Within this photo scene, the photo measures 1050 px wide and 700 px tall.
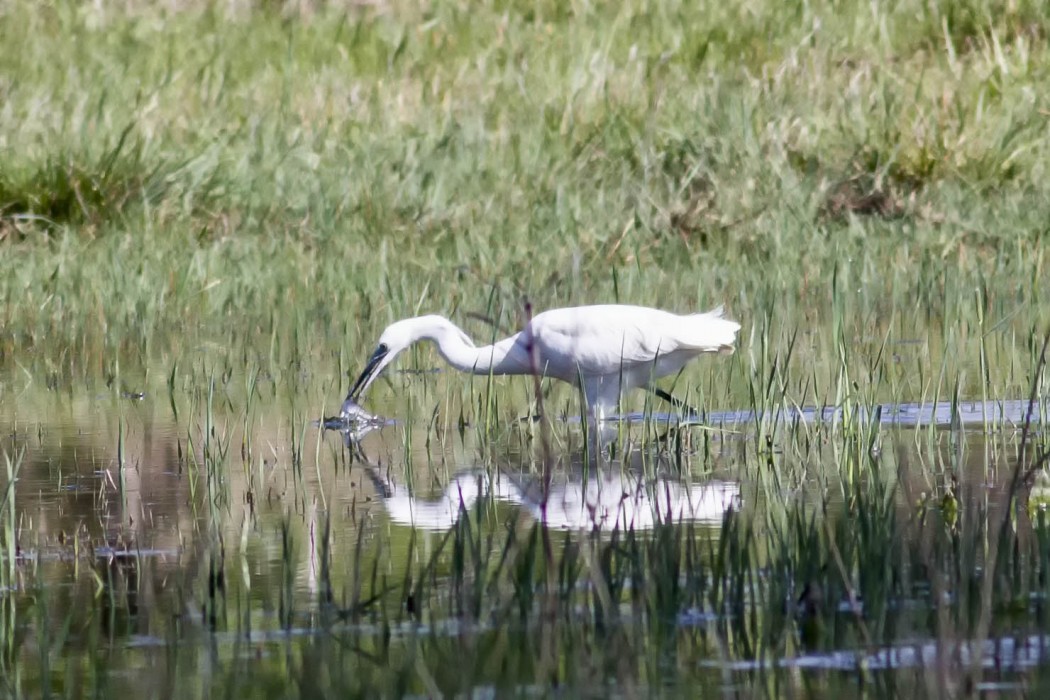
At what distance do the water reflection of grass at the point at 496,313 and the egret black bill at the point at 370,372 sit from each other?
0.18 metres

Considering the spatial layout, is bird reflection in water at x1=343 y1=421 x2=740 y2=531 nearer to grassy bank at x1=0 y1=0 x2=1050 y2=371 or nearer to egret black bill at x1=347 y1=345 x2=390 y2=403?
egret black bill at x1=347 y1=345 x2=390 y2=403

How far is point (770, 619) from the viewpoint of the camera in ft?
11.2

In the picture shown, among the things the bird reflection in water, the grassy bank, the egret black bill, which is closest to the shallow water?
the bird reflection in water

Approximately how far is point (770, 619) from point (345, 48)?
10.7 m

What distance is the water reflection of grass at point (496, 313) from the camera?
3.54 meters

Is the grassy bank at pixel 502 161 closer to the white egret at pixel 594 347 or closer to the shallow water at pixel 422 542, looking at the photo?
the white egret at pixel 594 347

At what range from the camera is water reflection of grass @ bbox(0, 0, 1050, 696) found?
354cm

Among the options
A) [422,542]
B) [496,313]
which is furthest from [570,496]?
[496,313]

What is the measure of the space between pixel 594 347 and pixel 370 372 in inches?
32.9

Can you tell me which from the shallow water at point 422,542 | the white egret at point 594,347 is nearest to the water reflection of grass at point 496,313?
the shallow water at point 422,542

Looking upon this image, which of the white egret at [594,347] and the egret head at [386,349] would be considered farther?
the egret head at [386,349]

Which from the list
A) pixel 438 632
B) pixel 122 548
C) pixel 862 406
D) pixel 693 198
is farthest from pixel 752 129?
pixel 438 632

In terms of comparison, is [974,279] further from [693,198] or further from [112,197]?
[112,197]

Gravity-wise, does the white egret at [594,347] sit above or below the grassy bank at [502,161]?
below
